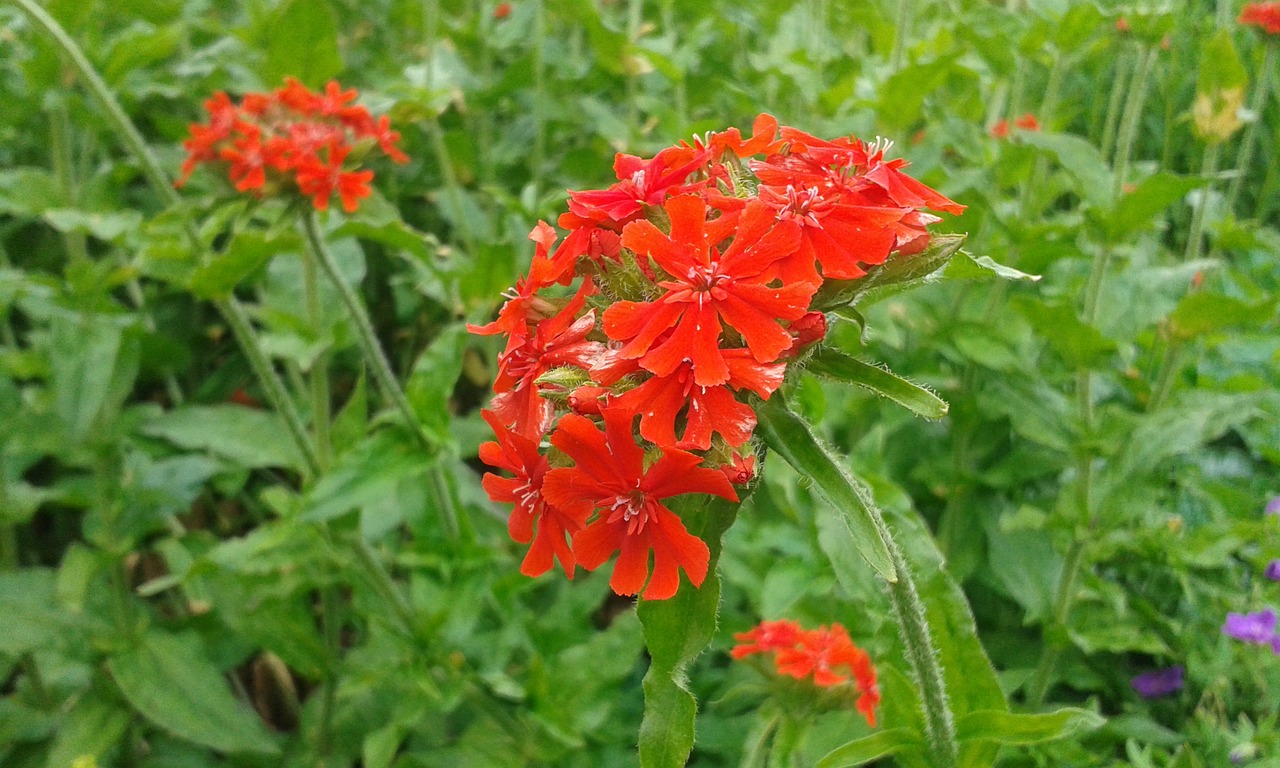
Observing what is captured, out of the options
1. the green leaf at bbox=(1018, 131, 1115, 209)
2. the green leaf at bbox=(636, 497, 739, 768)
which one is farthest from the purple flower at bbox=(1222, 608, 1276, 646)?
the green leaf at bbox=(636, 497, 739, 768)

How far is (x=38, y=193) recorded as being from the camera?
2.66 meters

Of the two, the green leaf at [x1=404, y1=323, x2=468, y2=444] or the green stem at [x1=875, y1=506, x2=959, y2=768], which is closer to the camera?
the green stem at [x1=875, y1=506, x2=959, y2=768]


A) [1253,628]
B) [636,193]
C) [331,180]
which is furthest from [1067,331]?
[331,180]

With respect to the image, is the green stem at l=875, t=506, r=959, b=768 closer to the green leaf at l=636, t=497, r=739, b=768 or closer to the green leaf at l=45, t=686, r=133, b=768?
the green leaf at l=636, t=497, r=739, b=768

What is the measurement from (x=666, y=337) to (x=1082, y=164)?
1547 mm

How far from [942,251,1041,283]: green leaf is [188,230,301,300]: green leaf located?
4.82 ft

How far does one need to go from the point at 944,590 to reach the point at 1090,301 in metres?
1.16

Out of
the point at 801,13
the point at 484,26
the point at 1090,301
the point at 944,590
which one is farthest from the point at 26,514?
the point at 801,13

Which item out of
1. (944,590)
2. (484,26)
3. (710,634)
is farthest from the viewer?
(484,26)

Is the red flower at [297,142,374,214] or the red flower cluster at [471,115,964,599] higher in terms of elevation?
the red flower cluster at [471,115,964,599]

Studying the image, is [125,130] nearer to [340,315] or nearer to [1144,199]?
[340,315]

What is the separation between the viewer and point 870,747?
1.19 m

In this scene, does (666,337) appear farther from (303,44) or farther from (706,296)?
(303,44)

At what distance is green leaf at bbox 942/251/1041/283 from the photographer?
1040 mm
